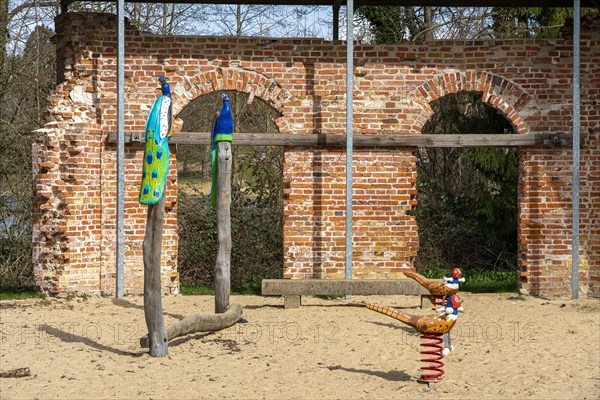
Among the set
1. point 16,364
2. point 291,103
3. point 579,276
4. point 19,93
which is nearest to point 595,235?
point 579,276

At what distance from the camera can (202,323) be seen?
9125 millimetres

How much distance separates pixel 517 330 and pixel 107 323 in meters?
4.76

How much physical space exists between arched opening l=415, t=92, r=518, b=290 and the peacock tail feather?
27.0 ft

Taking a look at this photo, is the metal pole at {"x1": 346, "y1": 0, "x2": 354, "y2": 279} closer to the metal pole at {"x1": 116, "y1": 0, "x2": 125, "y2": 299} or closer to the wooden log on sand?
the wooden log on sand

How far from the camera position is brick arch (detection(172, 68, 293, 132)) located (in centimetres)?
1202

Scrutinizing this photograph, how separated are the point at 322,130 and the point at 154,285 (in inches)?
176

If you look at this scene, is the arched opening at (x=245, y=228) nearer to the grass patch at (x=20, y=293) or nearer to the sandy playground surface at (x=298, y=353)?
the grass patch at (x=20, y=293)

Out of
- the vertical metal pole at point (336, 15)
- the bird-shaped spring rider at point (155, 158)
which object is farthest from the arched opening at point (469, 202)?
the bird-shaped spring rider at point (155, 158)

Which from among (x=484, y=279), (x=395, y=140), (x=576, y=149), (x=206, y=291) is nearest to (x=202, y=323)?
(x=206, y=291)

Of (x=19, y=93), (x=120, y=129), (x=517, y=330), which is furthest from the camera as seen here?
(x=19, y=93)

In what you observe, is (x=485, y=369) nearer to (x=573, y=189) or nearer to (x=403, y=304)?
(x=403, y=304)

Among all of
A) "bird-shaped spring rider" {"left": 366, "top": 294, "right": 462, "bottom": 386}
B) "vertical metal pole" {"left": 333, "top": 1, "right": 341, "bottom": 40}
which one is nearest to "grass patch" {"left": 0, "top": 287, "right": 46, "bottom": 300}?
"vertical metal pole" {"left": 333, "top": 1, "right": 341, "bottom": 40}

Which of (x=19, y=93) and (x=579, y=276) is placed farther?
(x=19, y=93)

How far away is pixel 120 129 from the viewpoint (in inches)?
457
